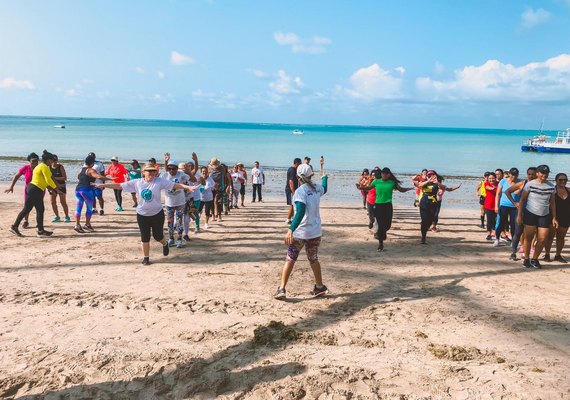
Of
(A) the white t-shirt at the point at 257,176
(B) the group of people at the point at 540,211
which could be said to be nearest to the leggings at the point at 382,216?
(B) the group of people at the point at 540,211

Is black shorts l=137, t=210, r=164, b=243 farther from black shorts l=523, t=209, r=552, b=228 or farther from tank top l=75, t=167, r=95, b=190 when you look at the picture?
black shorts l=523, t=209, r=552, b=228

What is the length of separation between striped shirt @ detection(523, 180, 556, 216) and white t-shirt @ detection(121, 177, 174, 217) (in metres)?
6.69

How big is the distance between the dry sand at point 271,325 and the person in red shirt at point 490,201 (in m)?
1.55

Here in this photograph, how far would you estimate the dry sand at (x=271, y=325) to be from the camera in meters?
3.89

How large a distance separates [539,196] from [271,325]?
5548mm

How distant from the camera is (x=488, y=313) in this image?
5562 millimetres

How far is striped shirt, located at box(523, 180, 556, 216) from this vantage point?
729 cm

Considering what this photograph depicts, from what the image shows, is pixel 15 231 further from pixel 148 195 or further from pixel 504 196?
pixel 504 196

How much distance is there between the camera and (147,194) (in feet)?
23.2

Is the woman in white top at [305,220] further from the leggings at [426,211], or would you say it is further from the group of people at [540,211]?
the leggings at [426,211]

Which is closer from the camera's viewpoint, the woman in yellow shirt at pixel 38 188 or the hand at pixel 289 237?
the hand at pixel 289 237

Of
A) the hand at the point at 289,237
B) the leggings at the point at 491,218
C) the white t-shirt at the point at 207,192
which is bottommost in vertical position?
the leggings at the point at 491,218

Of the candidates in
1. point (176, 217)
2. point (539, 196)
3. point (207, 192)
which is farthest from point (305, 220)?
point (207, 192)

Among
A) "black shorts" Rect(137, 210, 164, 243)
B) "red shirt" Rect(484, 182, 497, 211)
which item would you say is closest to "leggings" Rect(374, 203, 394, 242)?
"red shirt" Rect(484, 182, 497, 211)
